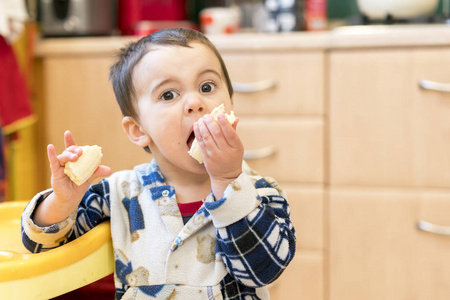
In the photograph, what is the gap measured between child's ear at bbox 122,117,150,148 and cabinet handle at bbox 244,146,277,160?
2.52 ft

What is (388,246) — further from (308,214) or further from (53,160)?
(53,160)

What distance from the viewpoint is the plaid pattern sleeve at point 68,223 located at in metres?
0.80

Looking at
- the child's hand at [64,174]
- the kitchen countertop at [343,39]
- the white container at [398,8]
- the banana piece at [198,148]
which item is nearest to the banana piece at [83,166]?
the child's hand at [64,174]

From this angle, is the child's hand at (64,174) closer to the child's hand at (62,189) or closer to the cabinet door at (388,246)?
the child's hand at (62,189)

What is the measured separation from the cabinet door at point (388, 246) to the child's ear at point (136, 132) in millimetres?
850

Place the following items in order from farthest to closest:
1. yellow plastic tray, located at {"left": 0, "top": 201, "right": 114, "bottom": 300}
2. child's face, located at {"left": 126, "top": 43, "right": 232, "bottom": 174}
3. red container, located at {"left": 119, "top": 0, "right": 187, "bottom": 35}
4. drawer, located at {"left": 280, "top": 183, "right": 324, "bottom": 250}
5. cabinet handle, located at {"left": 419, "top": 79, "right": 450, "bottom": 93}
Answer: red container, located at {"left": 119, "top": 0, "right": 187, "bottom": 35} < drawer, located at {"left": 280, "top": 183, "right": 324, "bottom": 250} < cabinet handle, located at {"left": 419, "top": 79, "right": 450, "bottom": 93} < child's face, located at {"left": 126, "top": 43, "right": 232, "bottom": 174} < yellow plastic tray, located at {"left": 0, "top": 201, "right": 114, "bottom": 300}

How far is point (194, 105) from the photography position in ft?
2.65

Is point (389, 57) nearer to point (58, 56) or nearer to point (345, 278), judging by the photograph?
point (345, 278)

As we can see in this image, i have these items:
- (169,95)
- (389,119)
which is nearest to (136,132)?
(169,95)

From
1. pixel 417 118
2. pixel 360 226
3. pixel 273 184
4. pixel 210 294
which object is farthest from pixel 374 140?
pixel 210 294

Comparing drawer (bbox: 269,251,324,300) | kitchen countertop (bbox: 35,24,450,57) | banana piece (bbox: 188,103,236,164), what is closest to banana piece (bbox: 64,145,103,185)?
banana piece (bbox: 188,103,236,164)

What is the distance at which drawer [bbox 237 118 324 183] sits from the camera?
163 cm

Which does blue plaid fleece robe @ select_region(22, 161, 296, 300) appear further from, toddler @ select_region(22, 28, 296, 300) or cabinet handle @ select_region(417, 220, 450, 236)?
cabinet handle @ select_region(417, 220, 450, 236)

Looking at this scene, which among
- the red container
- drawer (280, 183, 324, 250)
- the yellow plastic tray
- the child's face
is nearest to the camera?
the yellow plastic tray
